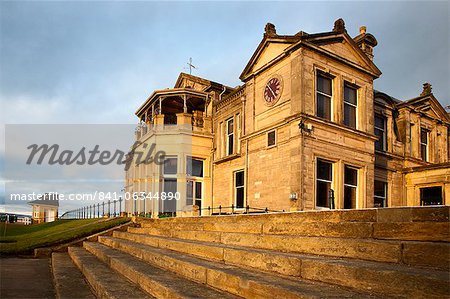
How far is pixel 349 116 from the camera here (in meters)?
15.2

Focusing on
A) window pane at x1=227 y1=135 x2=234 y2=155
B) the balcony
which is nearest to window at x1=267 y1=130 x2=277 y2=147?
window pane at x1=227 y1=135 x2=234 y2=155

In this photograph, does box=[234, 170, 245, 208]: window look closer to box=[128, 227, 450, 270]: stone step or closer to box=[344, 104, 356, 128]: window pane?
box=[344, 104, 356, 128]: window pane

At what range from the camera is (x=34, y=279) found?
735cm

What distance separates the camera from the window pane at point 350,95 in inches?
599

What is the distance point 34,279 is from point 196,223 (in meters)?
3.73

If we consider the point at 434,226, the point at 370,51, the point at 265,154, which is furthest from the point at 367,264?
the point at 370,51

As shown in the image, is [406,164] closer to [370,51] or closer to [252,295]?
[370,51]

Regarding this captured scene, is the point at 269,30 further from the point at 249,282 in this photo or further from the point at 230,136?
the point at 249,282

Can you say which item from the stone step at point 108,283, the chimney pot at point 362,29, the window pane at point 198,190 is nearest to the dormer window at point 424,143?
the chimney pot at point 362,29

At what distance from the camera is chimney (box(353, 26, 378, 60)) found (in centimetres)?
1997

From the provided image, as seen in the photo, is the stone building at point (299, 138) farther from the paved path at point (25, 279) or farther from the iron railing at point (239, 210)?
the paved path at point (25, 279)

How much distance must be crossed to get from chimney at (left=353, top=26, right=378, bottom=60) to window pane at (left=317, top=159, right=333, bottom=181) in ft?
30.0

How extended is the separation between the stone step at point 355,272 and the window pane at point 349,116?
1158 cm

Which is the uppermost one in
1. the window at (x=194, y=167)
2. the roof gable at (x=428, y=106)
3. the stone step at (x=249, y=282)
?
the roof gable at (x=428, y=106)
